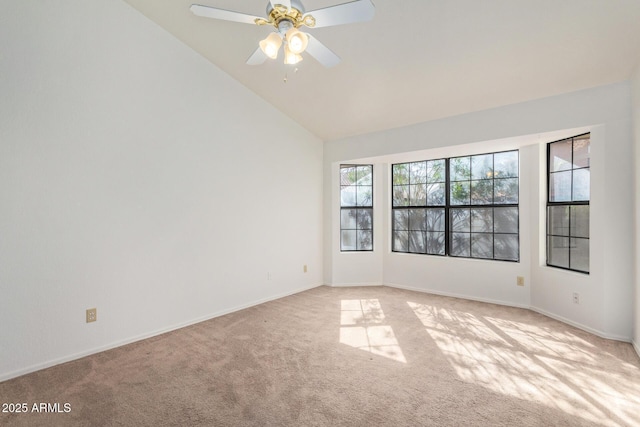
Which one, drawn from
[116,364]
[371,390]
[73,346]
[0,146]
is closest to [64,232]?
[0,146]

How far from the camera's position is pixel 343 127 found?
4.87 meters

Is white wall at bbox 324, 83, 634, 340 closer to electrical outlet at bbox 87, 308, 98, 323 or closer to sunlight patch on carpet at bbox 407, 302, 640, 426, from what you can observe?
sunlight patch on carpet at bbox 407, 302, 640, 426

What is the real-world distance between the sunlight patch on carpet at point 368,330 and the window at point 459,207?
5.05 feet

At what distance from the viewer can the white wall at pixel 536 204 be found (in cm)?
302

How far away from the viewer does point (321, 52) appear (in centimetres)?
227

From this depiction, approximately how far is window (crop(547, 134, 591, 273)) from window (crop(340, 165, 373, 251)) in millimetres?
2541

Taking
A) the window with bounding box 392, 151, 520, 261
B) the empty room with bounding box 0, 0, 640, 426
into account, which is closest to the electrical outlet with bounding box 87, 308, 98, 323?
the empty room with bounding box 0, 0, 640, 426

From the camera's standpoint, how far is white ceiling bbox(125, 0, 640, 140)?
2.46m

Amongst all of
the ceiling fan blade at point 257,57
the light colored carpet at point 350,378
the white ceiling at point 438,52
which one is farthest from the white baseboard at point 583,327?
the ceiling fan blade at point 257,57

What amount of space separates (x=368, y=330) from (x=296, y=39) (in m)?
2.81

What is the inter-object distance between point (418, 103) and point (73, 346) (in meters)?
4.47

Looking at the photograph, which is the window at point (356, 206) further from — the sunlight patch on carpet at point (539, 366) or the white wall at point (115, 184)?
the sunlight patch on carpet at point (539, 366)

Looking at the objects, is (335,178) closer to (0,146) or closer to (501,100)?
(501,100)

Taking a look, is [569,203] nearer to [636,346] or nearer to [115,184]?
[636,346]
